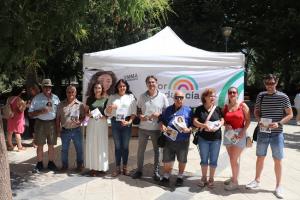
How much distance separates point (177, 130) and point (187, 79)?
2.03m

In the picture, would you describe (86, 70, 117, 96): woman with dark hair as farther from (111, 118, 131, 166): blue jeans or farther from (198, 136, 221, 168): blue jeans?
(198, 136, 221, 168): blue jeans

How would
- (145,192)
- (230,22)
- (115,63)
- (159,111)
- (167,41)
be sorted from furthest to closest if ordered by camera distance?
(230,22) < (167,41) < (115,63) < (159,111) < (145,192)

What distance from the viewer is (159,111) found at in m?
7.18

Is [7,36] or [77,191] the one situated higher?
[7,36]

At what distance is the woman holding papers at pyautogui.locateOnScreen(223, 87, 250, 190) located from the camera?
666 centimetres

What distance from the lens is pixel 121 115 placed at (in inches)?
289

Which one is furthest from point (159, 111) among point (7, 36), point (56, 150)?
point (56, 150)

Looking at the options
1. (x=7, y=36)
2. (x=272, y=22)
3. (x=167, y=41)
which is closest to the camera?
(x=7, y=36)

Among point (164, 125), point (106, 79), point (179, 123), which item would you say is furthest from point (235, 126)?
point (106, 79)

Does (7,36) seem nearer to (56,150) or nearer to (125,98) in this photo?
(125,98)

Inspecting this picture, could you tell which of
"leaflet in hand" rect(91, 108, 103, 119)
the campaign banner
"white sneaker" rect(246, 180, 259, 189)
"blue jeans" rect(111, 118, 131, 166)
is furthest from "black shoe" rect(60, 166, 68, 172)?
"white sneaker" rect(246, 180, 259, 189)

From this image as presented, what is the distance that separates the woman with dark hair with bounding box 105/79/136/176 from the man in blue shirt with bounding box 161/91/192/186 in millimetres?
685

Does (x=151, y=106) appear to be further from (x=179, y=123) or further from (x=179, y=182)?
(x=179, y=182)

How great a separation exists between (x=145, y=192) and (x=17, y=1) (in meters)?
3.35
